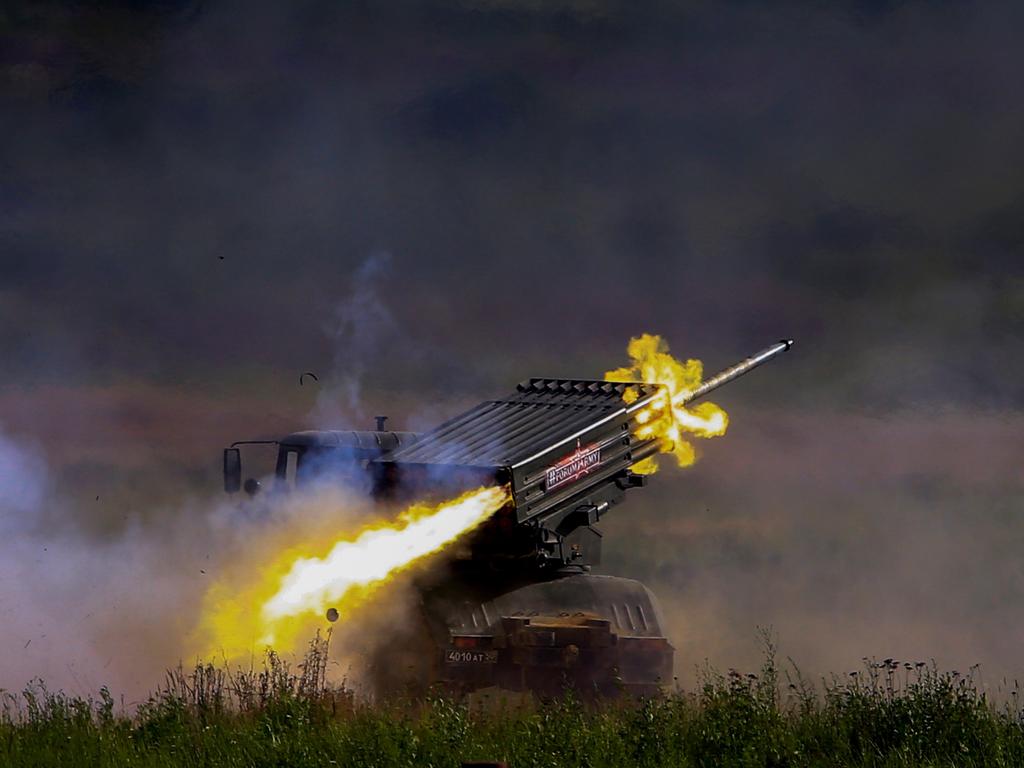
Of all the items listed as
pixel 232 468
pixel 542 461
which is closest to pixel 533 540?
pixel 542 461

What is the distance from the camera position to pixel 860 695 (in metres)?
15.9

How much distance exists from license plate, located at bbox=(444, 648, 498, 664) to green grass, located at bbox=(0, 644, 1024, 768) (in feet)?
7.80

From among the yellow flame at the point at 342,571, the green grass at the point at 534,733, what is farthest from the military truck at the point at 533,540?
the green grass at the point at 534,733

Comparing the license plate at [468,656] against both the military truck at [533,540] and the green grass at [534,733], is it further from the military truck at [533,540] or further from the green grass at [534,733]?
the green grass at [534,733]

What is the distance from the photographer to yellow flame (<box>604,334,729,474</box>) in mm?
21172

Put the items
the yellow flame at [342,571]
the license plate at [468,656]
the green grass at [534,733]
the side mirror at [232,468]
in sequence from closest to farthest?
the green grass at [534,733] → the license plate at [468,656] → the yellow flame at [342,571] → the side mirror at [232,468]

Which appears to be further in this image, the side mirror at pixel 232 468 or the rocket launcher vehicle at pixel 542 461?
the side mirror at pixel 232 468

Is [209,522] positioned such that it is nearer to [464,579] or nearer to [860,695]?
[464,579]

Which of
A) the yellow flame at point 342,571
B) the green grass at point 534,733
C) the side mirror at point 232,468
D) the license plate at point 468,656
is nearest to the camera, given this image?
the green grass at point 534,733

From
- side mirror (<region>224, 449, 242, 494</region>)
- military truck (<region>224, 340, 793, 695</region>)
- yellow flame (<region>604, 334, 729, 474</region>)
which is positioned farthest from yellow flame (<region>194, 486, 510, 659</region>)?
yellow flame (<region>604, 334, 729, 474</region>)

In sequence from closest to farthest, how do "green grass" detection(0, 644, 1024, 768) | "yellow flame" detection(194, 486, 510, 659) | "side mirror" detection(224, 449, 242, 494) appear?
"green grass" detection(0, 644, 1024, 768)
"yellow flame" detection(194, 486, 510, 659)
"side mirror" detection(224, 449, 242, 494)

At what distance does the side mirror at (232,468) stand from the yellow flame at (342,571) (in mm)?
1138

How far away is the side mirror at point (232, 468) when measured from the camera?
1994 cm

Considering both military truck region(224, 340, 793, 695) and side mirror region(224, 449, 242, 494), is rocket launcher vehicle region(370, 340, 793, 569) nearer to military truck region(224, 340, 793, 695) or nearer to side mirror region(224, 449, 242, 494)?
military truck region(224, 340, 793, 695)
